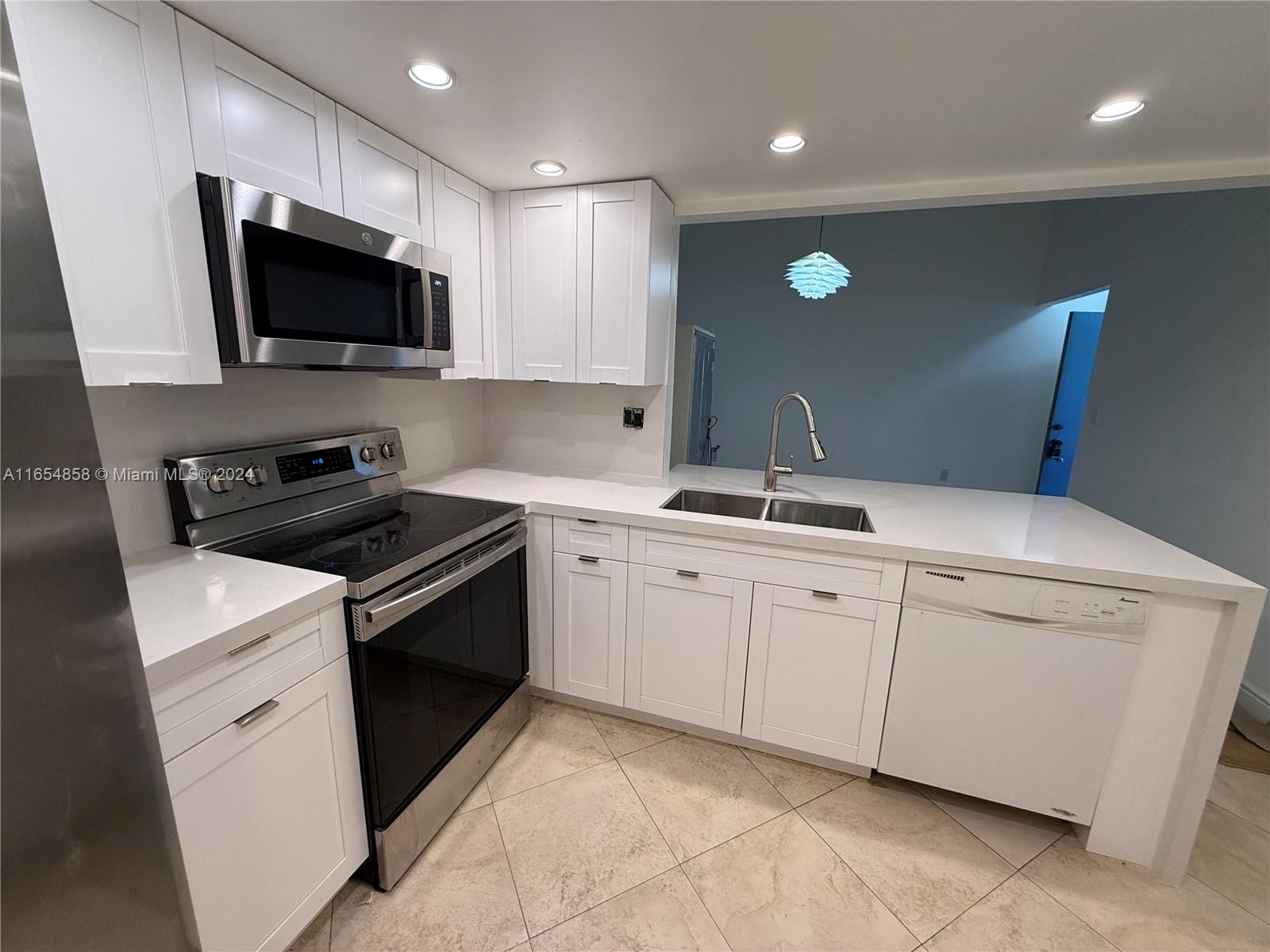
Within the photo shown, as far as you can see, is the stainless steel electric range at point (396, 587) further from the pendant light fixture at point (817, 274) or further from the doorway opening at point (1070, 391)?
the doorway opening at point (1070, 391)

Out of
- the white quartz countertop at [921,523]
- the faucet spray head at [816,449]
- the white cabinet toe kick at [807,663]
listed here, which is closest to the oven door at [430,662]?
the white cabinet toe kick at [807,663]

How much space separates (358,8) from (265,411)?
1.14 metres

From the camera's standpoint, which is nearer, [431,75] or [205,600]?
[205,600]

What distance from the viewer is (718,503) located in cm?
233

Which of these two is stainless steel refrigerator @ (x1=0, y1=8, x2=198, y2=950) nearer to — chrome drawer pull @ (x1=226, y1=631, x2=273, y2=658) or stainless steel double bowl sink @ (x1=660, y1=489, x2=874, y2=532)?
chrome drawer pull @ (x1=226, y1=631, x2=273, y2=658)

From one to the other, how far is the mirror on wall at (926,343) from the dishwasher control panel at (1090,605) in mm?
2190

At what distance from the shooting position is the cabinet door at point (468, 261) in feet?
6.57

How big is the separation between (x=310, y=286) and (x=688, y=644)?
5.54 feet

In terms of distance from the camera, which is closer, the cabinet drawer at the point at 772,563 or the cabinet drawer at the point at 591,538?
the cabinet drawer at the point at 772,563

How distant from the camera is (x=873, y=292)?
15.3ft

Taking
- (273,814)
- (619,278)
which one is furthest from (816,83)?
(273,814)

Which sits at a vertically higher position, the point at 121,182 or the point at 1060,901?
the point at 121,182

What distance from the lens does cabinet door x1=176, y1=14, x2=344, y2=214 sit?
119 centimetres

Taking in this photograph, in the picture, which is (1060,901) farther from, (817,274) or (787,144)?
(817,274)
